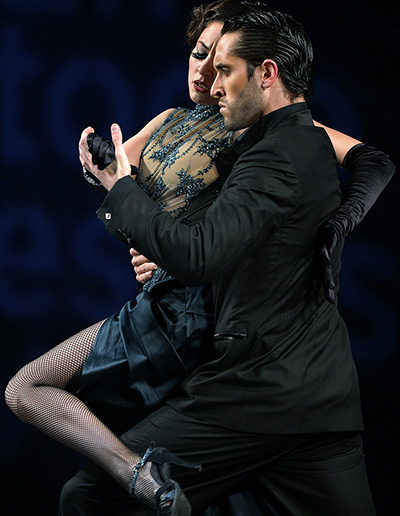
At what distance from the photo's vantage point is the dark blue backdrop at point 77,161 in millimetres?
3473

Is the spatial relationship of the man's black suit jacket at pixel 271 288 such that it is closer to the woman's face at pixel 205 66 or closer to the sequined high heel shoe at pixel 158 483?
the sequined high heel shoe at pixel 158 483

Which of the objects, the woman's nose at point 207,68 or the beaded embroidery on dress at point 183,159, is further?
the woman's nose at point 207,68

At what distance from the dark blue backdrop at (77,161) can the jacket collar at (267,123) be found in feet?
4.98

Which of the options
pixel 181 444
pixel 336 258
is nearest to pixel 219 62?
pixel 336 258

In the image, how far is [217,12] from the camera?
2.50m

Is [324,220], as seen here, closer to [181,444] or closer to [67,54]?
[181,444]

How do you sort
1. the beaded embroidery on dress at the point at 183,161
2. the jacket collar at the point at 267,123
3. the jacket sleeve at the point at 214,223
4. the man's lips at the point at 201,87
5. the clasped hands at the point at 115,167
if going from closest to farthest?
the jacket sleeve at the point at 214,223 → the clasped hands at the point at 115,167 → the jacket collar at the point at 267,123 → the beaded embroidery on dress at the point at 183,161 → the man's lips at the point at 201,87

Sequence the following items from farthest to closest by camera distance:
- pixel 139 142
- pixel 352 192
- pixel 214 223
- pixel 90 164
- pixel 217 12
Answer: pixel 139 142 < pixel 217 12 < pixel 352 192 < pixel 90 164 < pixel 214 223

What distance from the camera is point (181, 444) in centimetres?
192

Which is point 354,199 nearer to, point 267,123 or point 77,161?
point 267,123

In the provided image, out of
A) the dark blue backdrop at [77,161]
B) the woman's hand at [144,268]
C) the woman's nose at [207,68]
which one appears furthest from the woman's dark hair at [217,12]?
the dark blue backdrop at [77,161]

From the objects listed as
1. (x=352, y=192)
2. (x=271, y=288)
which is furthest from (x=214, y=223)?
(x=352, y=192)

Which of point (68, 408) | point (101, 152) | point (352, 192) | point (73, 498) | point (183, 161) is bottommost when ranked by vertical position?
point (73, 498)

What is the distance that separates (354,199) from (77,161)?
1.77 m
